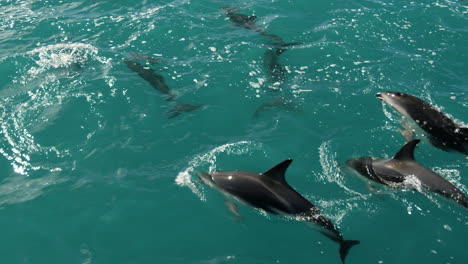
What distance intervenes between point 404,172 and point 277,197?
9.36 feet

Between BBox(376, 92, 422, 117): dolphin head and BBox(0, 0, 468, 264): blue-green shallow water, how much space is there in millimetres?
485

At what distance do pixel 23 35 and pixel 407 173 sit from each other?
49.9 feet

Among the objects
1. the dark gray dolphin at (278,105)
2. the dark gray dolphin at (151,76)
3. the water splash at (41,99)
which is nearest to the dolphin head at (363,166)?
the dark gray dolphin at (278,105)

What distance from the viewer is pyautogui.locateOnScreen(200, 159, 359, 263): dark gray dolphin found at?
7.82m

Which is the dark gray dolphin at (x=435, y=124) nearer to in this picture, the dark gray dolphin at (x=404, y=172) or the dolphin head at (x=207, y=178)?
the dark gray dolphin at (x=404, y=172)

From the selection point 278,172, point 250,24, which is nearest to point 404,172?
point 278,172

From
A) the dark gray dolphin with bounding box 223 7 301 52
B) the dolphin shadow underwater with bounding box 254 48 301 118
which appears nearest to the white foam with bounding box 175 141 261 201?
the dolphin shadow underwater with bounding box 254 48 301 118

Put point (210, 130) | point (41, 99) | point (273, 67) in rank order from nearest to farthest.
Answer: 1. point (210, 130)
2. point (41, 99)
3. point (273, 67)

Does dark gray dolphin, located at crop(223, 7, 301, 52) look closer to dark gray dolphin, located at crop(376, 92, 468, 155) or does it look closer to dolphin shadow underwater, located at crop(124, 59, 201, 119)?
A: dolphin shadow underwater, located at crop(124, 59, 201, 119)

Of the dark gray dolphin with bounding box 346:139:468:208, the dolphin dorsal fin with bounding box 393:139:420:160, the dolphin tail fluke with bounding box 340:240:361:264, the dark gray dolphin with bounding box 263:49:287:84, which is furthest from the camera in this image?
the dark gray dolphin with bounding box 263:49:287:84

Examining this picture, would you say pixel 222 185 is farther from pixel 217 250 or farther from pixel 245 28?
pixel 245 28

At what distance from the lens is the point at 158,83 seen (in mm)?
13070

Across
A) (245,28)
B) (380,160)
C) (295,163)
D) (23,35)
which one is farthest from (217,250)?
(23,35)

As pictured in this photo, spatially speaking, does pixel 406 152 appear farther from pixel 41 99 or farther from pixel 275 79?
pixel 41 99
